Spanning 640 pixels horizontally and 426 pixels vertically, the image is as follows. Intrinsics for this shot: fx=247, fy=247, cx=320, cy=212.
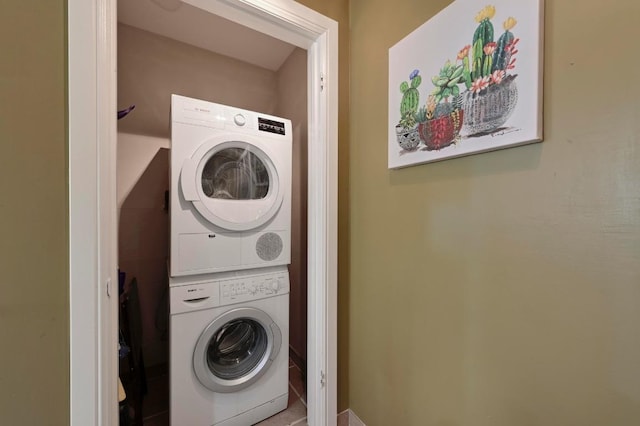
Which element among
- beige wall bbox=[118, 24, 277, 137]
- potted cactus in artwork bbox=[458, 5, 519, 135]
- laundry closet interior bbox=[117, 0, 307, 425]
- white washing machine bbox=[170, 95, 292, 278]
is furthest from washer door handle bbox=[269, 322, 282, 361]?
beige wall bbox=[118, 24, 277, 137]

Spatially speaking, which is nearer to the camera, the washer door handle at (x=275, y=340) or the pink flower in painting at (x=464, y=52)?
the pink flower in painting at (x=464, y=52)

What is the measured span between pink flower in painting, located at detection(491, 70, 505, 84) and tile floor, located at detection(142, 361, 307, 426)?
5.90 ft

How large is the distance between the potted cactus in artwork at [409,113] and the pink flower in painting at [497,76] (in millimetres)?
256

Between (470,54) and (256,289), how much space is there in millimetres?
1367

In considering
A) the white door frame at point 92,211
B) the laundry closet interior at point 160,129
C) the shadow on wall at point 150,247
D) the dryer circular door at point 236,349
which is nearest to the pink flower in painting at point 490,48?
the white door frame at point 92,211

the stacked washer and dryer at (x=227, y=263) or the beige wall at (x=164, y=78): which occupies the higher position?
the beige wall at (x=164, y=78)

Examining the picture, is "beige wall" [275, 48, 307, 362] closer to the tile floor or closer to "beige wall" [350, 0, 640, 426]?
the tile floor

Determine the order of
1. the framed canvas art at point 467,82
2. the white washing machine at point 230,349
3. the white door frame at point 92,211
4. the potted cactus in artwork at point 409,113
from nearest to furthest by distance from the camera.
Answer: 1. the framed canvas art at point 467,82
2. the white door frame at point 92,211
3. the potted cactus in artwork at point 409,113
4. the white washing machine at point 230,349

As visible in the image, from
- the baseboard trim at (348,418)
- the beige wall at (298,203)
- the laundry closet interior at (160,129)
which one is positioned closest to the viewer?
the baseboard trim at (348,418)

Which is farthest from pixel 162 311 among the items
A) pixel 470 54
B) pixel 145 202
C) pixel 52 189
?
pixel 470 54

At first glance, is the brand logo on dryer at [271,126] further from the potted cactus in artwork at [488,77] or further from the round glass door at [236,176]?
the potted cactus in artwork at [488,77]

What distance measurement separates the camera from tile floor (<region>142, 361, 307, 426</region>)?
54.6 inches

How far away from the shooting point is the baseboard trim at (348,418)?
1284 mm

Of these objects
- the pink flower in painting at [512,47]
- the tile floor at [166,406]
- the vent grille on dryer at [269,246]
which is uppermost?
the pink flower in painting at [512,47]
